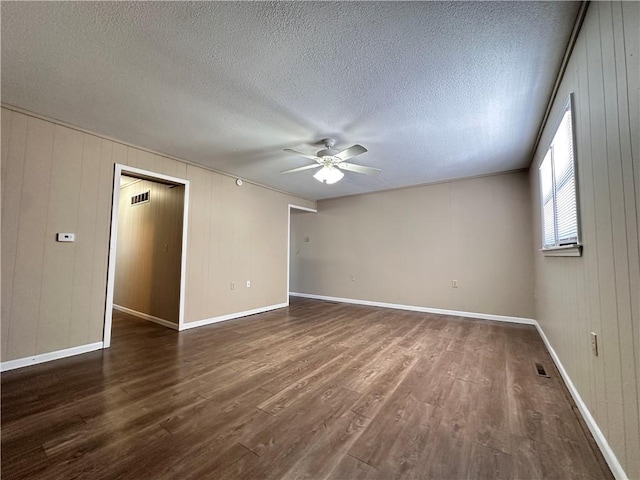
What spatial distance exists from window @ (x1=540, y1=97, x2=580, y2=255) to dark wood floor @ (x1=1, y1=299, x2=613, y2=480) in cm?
122

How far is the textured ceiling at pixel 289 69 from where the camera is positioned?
1.47m

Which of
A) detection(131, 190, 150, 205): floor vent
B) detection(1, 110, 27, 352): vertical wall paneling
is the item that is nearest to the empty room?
detection(1, 110, 27, 352): vertical wall paneling

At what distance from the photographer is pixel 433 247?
15.5ft

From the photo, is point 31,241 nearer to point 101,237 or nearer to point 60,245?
point 60,245

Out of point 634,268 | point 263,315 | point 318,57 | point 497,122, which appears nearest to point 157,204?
point 263,315

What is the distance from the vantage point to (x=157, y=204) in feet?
13.8

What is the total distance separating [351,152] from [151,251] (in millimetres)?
3707

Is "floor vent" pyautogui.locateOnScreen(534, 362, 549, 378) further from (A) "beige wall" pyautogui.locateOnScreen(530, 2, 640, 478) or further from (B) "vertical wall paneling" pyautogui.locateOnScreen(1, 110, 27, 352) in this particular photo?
(B) "vertical wall paneling" pyautogui.locateOnScreen(1, 110, 27, 352)

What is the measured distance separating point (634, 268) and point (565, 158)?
1421 millimetres

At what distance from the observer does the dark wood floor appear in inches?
51.1

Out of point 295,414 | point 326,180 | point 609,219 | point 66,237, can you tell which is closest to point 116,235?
Result: point 66,237

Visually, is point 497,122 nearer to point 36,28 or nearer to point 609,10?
point 609,10

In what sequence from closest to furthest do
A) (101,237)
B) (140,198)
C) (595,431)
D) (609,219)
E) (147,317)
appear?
(609,219) < (595,431) < (101,237) < (147,317) < (140,198)

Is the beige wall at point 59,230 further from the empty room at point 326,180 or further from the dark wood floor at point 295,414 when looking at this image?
the dark wood floor at point 295,414
